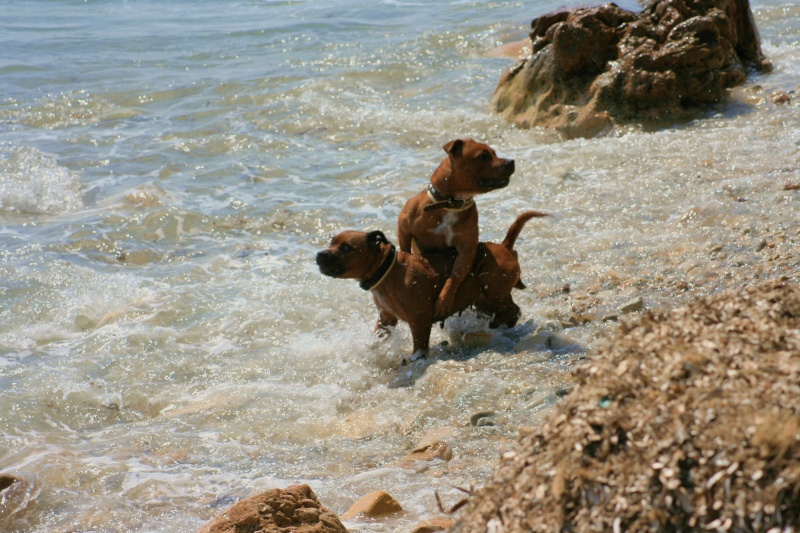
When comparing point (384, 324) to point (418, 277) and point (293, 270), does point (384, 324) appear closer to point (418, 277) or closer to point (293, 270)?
point (418, 277)

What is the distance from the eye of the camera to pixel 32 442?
4.78 m

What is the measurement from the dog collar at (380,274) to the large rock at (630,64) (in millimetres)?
5311

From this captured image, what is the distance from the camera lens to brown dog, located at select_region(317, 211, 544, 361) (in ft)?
17.3

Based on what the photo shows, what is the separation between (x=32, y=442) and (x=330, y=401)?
1680 millimetres

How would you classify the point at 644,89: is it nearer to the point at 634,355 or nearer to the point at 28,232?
the point at 28,232

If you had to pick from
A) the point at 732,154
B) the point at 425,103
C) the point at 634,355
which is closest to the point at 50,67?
the point at 425,103

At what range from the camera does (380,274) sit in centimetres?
535

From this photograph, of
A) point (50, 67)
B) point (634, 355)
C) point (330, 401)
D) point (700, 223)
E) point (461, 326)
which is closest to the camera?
point (634, 355)

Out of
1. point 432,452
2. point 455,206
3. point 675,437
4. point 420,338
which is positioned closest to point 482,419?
point 432,452

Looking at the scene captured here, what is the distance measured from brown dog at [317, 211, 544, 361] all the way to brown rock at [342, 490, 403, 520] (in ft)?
6.43

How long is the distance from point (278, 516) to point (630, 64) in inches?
329

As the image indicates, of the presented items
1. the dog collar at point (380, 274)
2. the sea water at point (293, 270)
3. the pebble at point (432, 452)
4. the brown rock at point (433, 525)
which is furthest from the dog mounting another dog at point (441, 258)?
the brown rock at point (433, 525)

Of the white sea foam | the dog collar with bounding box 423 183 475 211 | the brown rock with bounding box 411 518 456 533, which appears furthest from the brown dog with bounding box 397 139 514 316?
the white sea foam

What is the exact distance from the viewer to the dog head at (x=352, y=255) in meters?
5.22
